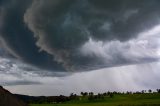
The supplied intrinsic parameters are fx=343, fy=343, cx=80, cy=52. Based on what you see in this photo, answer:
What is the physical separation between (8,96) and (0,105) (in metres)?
0.91

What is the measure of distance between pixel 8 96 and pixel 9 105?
714 millimetres

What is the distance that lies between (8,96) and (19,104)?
108 centimetres

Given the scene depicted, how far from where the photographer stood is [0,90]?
26656mm

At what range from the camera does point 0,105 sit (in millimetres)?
26266

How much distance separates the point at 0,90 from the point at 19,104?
6.03 ft

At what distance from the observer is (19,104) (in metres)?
26.9

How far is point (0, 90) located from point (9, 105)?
138 cm

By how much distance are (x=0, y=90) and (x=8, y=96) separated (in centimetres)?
78

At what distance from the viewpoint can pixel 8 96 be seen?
26.6m

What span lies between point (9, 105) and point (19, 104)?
852mm

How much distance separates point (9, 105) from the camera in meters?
26.4
